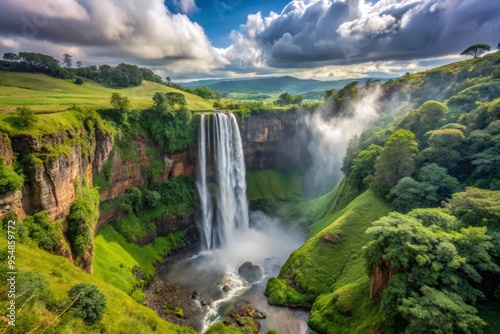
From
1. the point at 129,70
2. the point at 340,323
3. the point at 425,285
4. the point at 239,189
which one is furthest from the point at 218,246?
the point at 129,70

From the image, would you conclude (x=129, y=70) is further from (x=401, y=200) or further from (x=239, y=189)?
(x=401, y=200)

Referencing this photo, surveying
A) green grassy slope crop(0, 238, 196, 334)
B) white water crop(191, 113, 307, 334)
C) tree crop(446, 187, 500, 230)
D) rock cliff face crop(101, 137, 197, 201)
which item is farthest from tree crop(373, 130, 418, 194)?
rock cliff face crop(101, 137, 197, 201)

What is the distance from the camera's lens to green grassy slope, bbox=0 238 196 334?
760 inches

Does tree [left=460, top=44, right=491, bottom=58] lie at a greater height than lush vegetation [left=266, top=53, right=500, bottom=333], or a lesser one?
greater

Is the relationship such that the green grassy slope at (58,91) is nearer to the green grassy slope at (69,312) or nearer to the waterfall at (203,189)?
the waterfall at (203,189)

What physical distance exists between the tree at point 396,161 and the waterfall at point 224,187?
103ft

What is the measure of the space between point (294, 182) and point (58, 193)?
6543 centimetres

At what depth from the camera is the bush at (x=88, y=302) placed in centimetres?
2072

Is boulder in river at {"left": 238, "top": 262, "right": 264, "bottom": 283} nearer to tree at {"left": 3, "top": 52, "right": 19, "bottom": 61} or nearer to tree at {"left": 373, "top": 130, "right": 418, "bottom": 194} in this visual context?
tree at {"left": 373, "top": 130, "right": 418, "bottom": 194}

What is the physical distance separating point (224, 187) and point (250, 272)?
23009mm

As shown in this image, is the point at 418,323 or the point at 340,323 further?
the point at 340,323

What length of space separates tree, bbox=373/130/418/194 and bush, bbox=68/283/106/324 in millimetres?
38940

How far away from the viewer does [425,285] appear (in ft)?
72.6

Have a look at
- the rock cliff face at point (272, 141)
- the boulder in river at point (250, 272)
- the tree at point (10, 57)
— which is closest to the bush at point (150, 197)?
the boulder in river at point (250, 272)
